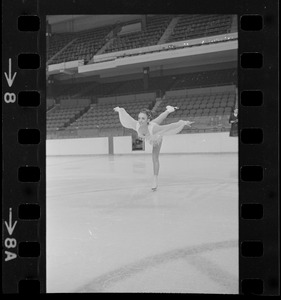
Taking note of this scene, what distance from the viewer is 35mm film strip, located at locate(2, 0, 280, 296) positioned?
51 cm

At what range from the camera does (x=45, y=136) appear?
0.54 m

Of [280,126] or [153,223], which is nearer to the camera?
[280,126]

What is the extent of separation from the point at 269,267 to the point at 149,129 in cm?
134

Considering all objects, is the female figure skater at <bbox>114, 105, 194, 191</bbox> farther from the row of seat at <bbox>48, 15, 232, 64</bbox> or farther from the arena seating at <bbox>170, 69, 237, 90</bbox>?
the row of seat at <bbox>48, 15, 232, 64</bbox>

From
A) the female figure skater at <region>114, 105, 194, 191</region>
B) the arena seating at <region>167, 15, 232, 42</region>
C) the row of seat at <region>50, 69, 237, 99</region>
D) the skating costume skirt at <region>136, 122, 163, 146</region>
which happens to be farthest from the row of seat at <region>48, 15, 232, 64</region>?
the skating costume skirt at <region>136, 122, 163, 146</region>

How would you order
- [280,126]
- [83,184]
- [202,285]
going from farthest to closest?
[83,184], [202,285], [280,126]

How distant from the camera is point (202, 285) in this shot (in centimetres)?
60

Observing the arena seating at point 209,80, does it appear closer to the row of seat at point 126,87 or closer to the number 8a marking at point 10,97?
the row of seat at point 126,87

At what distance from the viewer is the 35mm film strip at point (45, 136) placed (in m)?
0.51

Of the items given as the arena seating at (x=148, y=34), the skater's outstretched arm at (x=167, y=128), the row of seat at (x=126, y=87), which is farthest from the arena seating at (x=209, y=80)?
the arena seating at (x=148, y=34)

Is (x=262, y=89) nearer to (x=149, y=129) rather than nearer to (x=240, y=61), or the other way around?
(x=240, y=61)

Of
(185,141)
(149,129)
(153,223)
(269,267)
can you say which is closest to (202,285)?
(269,267)

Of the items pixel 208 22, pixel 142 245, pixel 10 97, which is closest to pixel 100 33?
pixel 208 22

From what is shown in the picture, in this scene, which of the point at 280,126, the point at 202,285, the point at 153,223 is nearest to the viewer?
the point at 280,126
